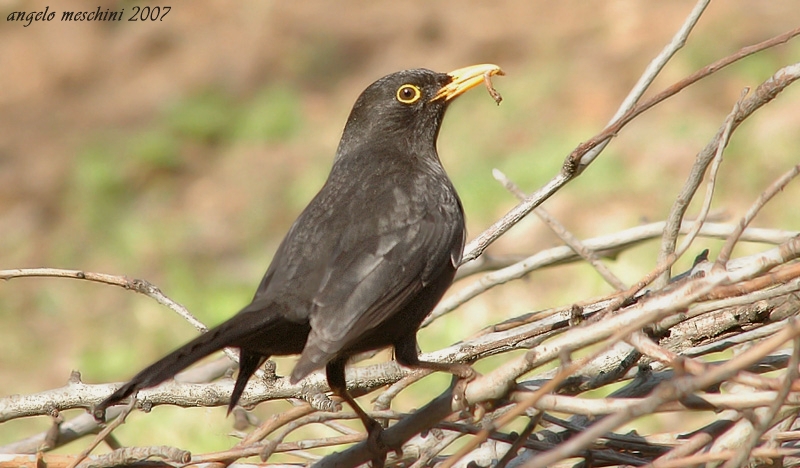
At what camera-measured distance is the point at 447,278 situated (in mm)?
3672

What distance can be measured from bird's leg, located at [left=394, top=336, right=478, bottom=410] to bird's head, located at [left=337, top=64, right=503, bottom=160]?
4.03 feet

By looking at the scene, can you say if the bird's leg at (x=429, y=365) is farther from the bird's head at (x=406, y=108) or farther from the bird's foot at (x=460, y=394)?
the bird's head at (x=406, y=108)

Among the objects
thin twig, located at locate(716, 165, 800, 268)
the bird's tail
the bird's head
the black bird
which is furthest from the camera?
the bird's head

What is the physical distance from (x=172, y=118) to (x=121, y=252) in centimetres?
260

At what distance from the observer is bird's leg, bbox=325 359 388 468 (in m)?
3.15

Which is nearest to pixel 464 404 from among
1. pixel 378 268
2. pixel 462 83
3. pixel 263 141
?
pixel 378 268

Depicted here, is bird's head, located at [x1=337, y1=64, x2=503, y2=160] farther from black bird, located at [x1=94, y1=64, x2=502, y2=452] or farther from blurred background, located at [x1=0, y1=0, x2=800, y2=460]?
blurred background, located at [x1=0, y1=0, x2=800, y2=460]

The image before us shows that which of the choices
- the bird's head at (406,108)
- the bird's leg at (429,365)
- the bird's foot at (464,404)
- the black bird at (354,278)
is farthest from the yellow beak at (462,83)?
the bird's foot at (464,404)

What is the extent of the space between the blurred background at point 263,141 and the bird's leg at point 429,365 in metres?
2.78

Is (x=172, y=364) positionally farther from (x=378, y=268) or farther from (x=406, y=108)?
(x=406, y=108)

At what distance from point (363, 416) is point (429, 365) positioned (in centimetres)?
29

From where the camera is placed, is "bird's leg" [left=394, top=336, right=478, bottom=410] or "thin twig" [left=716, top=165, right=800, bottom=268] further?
"bird's leg" [left=394, top=336, right=478, bottom=410]

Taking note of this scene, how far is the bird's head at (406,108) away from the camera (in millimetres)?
4574

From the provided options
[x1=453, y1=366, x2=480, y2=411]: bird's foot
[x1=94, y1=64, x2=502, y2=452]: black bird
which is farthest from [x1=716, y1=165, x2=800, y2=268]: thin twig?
[x1=94, y1=64, x2=502, y2=452]: black bird
